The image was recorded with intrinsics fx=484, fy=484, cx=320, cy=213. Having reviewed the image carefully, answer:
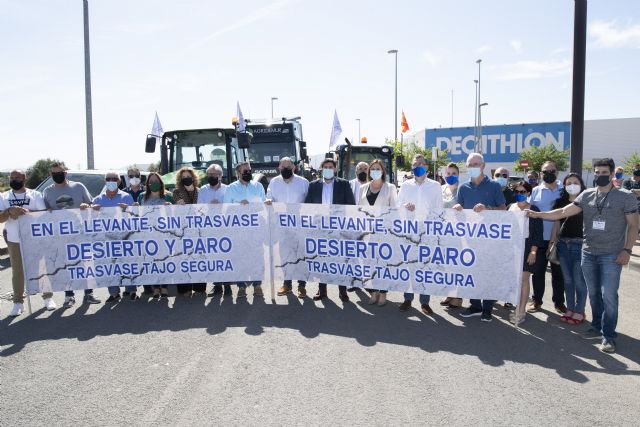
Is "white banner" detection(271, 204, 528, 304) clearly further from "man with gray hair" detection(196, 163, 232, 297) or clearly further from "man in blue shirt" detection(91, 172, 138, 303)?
"man in blue shirt" detection(91, 172, 138, 303)

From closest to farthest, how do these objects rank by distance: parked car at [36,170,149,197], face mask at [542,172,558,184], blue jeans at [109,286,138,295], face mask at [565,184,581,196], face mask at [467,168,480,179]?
face mask at [565,184,581,196], face mask at [467,168,480,179], face mask at [542,172,558,184], blue jeans at [109,286,138,295], parked car at [36,170,149,197]

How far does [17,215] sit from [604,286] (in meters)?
7.48

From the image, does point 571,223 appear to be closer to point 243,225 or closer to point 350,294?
point 350,294

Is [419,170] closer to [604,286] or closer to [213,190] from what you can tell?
[604,286]

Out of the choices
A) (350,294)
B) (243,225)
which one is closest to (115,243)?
(243,225)

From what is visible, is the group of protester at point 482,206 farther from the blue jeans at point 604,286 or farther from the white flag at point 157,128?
the white flag at point 157,128

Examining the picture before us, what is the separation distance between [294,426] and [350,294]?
4.15m

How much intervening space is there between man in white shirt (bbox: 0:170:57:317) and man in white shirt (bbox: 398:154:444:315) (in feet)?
16.9

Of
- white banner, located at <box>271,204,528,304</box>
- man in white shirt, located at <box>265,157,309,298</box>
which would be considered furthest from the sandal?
man in white shirt, located at <box>265,157,309,298</box>

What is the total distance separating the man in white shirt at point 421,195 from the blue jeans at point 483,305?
1.87 feet

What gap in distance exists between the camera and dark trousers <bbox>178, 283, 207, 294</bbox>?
7.44 m

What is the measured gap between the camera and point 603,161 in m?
5.29

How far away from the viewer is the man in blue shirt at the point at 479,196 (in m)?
6.22

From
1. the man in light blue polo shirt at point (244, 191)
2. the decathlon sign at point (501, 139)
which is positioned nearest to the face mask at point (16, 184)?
the man in light blue polo shirt at point (244, 191)
